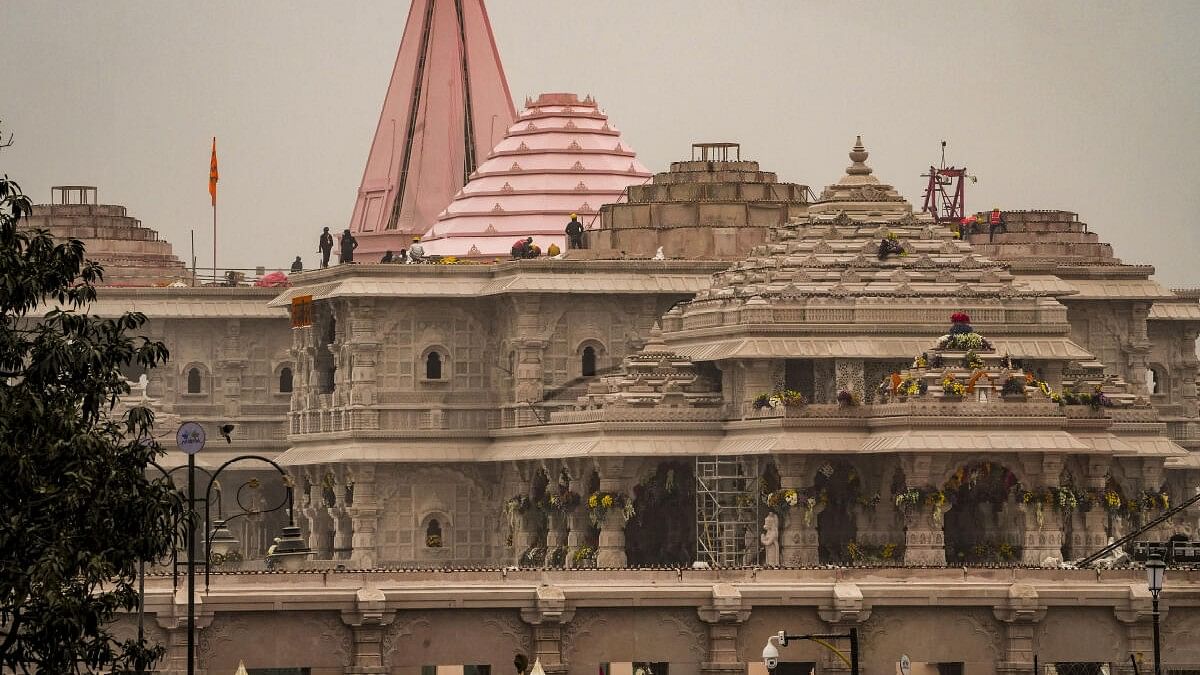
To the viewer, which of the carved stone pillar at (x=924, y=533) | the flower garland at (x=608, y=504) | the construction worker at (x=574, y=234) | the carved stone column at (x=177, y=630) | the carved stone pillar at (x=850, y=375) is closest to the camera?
the carved stone column at (x=177, y=630)

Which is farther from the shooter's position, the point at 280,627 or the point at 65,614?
the point at 280,627

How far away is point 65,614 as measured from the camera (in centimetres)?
6475

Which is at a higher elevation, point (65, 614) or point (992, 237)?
point (992, 237)

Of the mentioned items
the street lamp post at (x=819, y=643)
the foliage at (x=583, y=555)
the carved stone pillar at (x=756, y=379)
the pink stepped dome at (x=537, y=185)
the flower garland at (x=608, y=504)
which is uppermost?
the pink stepped dome at (x=537, y=185)

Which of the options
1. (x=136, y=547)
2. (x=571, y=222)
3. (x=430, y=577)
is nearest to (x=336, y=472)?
(x=571, y=222)

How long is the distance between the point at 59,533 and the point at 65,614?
4.84 feet

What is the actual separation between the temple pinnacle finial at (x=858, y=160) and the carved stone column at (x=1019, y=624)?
3042 cm

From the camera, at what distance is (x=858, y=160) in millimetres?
121438

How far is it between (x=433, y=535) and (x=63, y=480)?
58565 mm

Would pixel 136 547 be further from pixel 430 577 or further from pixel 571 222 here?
pixel 571 222

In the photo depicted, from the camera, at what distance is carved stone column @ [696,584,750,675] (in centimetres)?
9131

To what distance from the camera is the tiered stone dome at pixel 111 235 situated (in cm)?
14625

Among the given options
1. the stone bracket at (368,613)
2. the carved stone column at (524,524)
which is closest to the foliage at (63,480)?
the stone bracket at (368,613)

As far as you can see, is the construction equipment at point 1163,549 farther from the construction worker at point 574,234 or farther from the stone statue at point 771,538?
the construction worker at point 574,234
